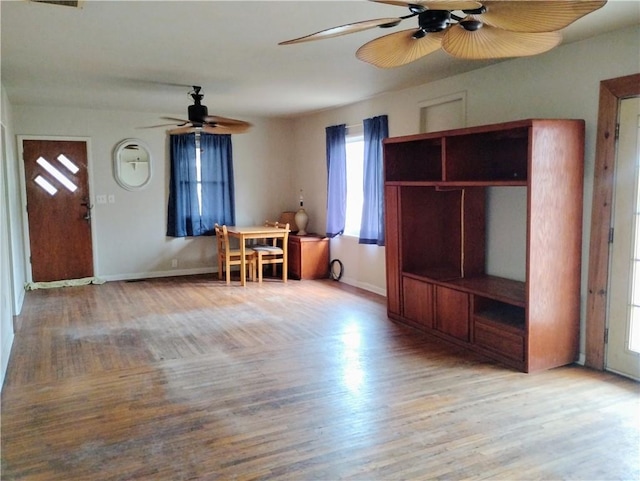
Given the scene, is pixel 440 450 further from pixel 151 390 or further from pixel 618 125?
pixel 618 125

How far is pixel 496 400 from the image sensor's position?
10.6 feet

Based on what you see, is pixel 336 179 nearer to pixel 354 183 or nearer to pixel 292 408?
pixel 354 183

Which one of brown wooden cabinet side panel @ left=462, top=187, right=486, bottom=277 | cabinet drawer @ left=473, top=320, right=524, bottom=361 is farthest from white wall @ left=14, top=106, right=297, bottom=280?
cabinet drawer @ left=473, top=320, right=524, bottom=361

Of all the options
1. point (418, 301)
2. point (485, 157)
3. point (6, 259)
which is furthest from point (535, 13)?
point (6, 259)

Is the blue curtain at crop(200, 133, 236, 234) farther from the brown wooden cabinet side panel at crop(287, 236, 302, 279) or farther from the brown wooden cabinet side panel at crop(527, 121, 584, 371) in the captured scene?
the brown wooden cabinet side panel at crop(527, 121, 584, 371)

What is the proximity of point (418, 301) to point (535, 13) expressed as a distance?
10.6 feet

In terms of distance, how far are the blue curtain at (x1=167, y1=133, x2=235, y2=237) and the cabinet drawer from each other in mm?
4958

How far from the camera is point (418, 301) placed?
473 cm

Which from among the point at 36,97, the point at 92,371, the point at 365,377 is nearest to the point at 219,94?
the point at 36,97

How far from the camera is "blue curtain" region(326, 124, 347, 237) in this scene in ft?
22.7

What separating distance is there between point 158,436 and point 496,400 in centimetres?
208

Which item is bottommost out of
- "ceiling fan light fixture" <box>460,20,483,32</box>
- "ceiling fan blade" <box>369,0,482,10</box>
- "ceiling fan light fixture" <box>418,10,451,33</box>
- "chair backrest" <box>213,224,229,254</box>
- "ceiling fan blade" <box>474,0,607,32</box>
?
"chair backrest" <box>213,224,229,254</box>

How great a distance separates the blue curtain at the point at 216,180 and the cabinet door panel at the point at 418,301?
3955mm

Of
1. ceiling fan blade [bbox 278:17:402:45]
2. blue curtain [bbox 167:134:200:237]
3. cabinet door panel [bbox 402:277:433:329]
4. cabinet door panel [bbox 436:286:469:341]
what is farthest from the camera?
blue curtain [bbox 167:134:200:237]
